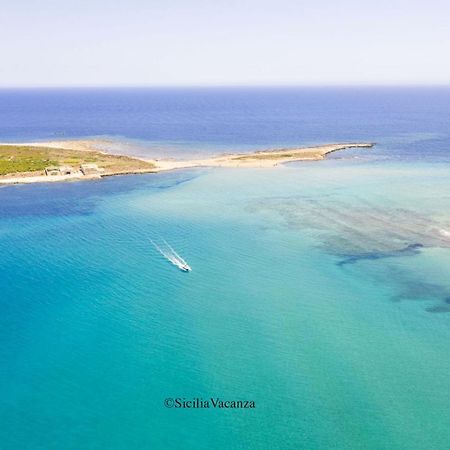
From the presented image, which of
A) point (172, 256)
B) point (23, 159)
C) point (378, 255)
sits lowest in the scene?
point (378, 255)

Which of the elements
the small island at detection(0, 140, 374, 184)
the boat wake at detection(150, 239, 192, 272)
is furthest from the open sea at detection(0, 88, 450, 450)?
the small island at detection(0, 140, 374, 184)

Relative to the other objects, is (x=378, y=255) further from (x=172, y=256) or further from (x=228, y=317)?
(x=172, y=256)

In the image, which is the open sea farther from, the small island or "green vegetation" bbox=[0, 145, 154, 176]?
"green vegetation" bbox=[0, 145, 154, 176]

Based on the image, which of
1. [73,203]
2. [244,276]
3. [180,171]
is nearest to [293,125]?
[180,171]

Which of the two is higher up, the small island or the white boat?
the small island

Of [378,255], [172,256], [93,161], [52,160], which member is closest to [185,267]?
[172,256]

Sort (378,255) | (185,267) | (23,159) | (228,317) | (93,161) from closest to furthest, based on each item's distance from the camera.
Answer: (228,317), (185,267), (378,255), (23,159), (93,161)

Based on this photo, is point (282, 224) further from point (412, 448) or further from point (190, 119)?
point (190, 119)
